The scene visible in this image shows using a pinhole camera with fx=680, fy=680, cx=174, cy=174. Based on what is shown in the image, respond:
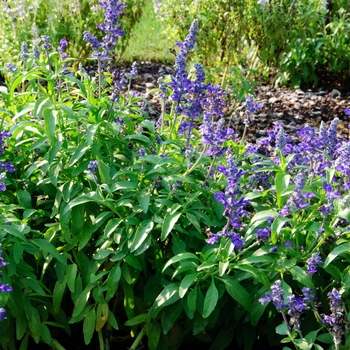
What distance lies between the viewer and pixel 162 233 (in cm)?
286

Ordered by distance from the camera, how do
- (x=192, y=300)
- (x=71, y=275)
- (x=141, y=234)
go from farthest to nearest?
1. (x=71, y=275)
2. (x=141, y=234)
3. (x=192, y=300)

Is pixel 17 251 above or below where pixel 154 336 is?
above

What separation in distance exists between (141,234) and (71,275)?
393 mm

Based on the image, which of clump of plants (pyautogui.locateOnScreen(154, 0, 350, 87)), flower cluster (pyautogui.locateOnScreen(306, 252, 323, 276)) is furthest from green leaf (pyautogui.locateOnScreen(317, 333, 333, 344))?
clump of plants (pyautogui.locateOnScreen(154, 0, 350, 87))

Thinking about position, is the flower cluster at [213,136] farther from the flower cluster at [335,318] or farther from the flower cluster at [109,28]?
the flower cluster at [335,318]

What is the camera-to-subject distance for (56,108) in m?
3.32

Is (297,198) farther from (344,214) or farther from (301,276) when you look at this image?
(301,276)

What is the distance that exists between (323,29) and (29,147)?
6128mm

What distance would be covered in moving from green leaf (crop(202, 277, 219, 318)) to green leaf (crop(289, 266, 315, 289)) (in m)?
0.32

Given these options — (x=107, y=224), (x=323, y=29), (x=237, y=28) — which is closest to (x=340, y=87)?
(x=323, y=29)

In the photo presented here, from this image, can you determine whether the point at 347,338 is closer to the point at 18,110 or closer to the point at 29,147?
the point at 29,147

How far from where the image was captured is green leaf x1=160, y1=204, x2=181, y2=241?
112 inches

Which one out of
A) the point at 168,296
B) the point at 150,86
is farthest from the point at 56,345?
the point at 150,86

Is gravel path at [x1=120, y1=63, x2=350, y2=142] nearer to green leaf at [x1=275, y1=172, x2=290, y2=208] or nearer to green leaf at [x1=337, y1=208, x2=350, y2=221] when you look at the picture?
green leaf at [x1=275, y1=172, x2=290, y2=208]
